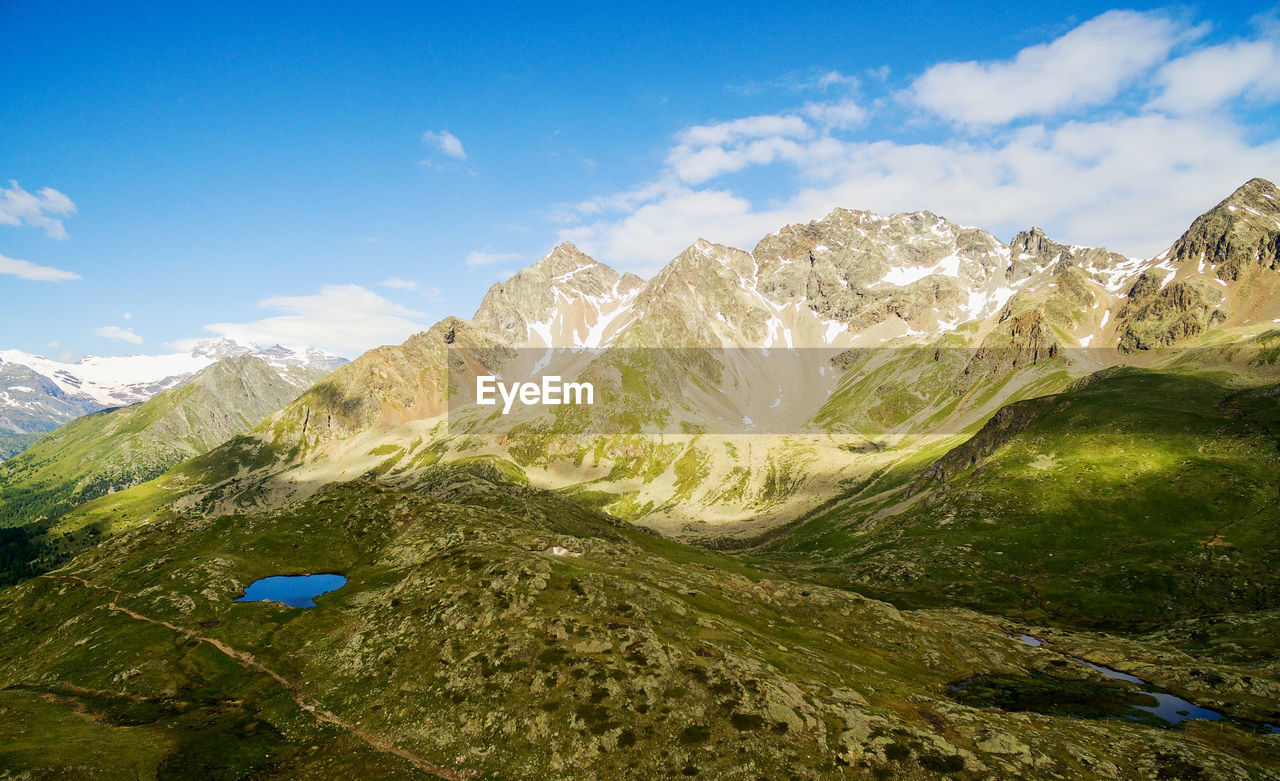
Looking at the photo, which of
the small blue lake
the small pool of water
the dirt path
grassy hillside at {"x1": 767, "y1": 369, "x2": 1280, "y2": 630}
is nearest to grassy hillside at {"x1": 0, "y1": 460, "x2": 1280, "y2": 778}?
the dirt path

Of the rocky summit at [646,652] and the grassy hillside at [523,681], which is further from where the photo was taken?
the rocky summit at [646,652]

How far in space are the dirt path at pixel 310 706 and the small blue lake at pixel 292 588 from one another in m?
11.0

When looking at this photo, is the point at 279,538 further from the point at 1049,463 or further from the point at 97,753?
the point at 1049,463

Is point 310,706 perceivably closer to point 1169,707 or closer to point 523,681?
point 523,681

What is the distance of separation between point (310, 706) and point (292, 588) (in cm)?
4113

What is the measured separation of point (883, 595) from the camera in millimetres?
122938

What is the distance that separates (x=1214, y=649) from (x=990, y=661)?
3532 centimetres

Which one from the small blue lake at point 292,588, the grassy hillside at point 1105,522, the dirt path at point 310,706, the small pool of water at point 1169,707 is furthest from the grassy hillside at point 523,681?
the grassy hillside at point 1105,522

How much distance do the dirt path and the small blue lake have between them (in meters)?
11.0

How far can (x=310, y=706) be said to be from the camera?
56969 millimetres

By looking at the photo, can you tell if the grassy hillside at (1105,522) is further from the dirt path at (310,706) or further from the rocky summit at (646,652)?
the dirt path at (310,706)

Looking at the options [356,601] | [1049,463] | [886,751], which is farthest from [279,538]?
[1049,463]

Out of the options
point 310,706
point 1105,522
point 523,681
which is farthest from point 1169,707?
point 310,706

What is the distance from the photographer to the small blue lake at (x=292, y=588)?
8462 cm
